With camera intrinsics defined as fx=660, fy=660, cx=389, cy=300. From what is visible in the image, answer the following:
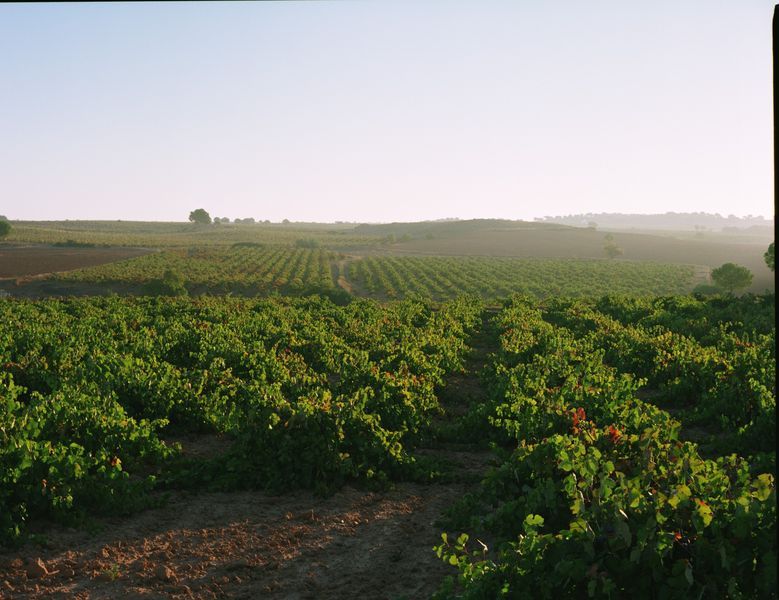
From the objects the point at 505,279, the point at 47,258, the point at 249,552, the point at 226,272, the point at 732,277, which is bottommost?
the point at 505,279

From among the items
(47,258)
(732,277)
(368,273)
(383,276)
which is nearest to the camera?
(732,277)

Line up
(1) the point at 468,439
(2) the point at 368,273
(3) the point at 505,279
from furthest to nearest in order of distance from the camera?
(2) the point at 368,273
(3) the point at 505,279
(1) the point at 468,439

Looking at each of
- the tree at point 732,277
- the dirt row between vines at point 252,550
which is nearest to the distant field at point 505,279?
the tree at point 732,277

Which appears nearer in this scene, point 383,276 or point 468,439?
point 468,439

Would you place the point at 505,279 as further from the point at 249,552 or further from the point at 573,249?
the point at 573,249

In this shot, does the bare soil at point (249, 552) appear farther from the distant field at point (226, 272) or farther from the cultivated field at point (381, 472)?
the distant field at point (226, 272)

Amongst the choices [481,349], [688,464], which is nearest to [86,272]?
[481,349]

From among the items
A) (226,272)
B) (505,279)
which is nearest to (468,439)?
(226,272)

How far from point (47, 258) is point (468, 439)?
8507cm

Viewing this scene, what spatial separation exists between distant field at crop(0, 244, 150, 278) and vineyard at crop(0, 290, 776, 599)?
54028 millimetres

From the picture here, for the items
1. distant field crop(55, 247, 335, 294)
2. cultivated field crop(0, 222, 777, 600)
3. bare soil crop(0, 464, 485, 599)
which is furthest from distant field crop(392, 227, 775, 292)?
bare soil crop(0, 464, 485, 599)

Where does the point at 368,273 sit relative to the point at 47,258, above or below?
below

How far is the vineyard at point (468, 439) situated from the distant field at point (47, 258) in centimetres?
5403

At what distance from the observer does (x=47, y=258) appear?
276 feet
